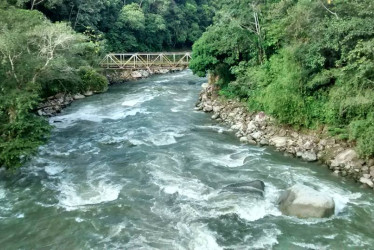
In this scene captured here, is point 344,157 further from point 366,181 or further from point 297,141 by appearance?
point 297,141

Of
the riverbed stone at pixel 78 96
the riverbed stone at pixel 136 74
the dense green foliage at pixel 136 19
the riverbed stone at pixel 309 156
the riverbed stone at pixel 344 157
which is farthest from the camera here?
the riverbed stone at pixel 136 74

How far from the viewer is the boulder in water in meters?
11.5

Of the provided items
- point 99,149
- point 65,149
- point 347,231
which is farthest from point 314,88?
point 65,149

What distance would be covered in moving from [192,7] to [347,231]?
52536mm

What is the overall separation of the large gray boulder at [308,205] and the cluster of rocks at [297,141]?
274 centimetres

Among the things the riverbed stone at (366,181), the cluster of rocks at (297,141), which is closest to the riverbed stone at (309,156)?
the cluster of rocks at (297,141)

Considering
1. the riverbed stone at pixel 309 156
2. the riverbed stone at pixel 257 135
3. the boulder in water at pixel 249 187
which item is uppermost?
the riverbed stone at pixel 257 135

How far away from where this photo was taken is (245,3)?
796 inches

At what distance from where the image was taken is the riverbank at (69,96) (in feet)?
73.1

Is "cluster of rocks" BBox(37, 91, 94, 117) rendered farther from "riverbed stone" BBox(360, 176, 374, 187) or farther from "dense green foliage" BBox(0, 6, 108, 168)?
"riverbed stone" BBox(360, 176, 374, 187)

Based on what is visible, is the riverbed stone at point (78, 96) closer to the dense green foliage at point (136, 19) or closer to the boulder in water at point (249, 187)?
the dense green foliage at point (136, 19)

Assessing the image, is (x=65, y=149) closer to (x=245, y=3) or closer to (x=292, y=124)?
(x=292, y=124)

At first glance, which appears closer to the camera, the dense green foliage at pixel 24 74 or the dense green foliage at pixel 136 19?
the dense green foliage at pixel 24 74

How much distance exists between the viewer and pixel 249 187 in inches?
457
